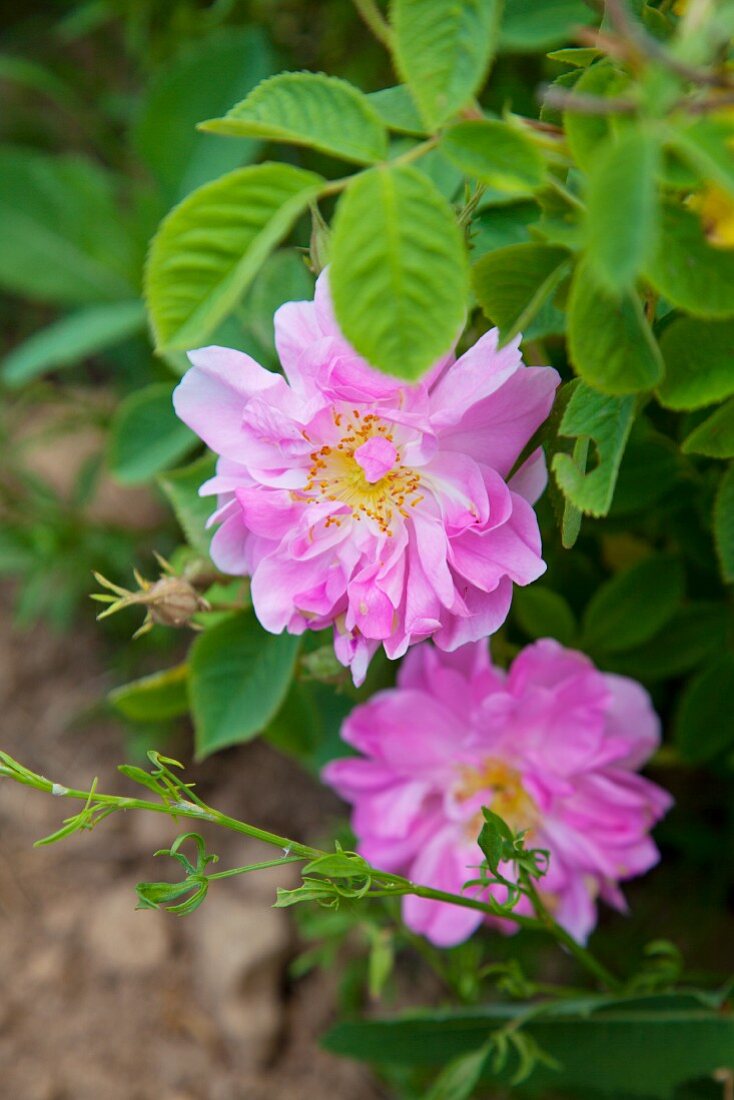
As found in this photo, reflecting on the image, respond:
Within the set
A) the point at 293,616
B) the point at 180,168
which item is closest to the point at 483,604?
the point at 293,616

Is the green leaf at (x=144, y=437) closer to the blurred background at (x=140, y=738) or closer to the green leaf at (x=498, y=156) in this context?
the blurred background at (x=140, y=738)

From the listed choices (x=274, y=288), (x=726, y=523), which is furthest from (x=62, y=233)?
(x=726, y=523)

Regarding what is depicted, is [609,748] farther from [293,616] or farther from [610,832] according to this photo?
[293,616]

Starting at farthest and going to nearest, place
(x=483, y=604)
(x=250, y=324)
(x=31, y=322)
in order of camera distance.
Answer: (x=31, y=322) → (x=250, y=324) → (x=483, y=604)

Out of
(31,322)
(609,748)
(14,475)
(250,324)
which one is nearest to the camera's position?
(609,748)

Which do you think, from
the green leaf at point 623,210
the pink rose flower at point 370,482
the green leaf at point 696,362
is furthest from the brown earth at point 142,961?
the green leaf at point 623,210

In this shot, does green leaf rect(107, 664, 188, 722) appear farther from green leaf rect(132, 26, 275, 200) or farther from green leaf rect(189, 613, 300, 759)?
green leaf rect(132, 26, 275, 200)
